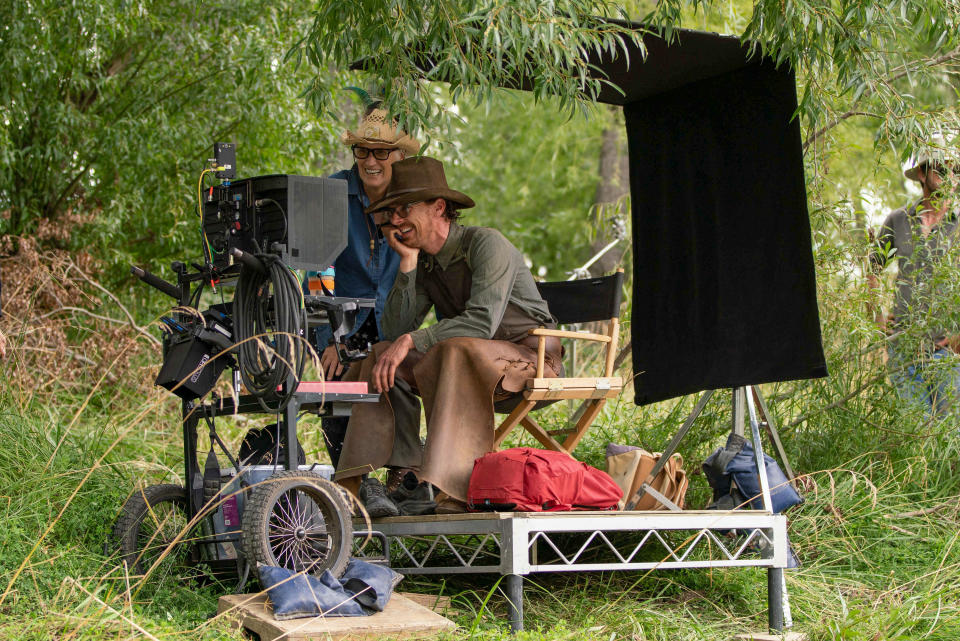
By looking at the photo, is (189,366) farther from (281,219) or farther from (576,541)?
(576,541)

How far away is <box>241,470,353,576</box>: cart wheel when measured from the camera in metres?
3.13

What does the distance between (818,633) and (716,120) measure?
84.3 inches

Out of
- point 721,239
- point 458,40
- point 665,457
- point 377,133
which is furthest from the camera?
point 377,133

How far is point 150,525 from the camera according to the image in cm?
406

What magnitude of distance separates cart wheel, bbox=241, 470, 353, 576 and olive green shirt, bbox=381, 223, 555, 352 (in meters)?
1.01

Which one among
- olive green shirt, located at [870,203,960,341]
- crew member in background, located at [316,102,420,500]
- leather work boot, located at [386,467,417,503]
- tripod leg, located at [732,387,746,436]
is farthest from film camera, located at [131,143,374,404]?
olive green shirt, located at [870,203,960,341]

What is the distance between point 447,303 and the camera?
14.8ft

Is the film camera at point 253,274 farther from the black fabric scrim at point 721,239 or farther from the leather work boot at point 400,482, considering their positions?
the black fabric scrim at point 721,239

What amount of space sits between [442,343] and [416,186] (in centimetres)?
67

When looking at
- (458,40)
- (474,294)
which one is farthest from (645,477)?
(458,40)

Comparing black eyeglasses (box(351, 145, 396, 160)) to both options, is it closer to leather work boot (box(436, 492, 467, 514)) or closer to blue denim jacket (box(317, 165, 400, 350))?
blue denim jacket (box(317, 165, 400, 350))

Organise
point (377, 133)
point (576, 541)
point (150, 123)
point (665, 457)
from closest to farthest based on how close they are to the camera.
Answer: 1. point (665, 457)
2. point (377, 133)
3. point (576, 541)
4. point (150, 123)

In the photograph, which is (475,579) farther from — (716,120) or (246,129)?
(246,129)

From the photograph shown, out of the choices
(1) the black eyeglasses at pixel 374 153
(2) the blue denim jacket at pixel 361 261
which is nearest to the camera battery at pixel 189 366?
(2) the blue denim jacket at pixel 361 261
